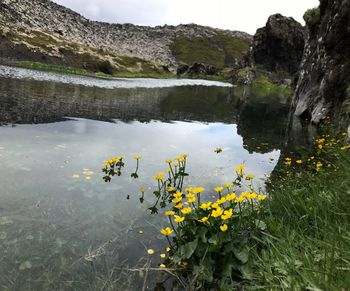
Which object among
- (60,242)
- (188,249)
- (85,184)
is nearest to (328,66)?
(85,184)

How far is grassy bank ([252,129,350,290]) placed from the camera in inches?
154

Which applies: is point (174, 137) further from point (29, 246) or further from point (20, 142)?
point (29, 246)

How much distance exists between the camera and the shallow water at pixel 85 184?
5.54 meters

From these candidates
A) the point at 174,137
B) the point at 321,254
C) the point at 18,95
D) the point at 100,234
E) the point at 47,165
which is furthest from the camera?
the point at 18,95

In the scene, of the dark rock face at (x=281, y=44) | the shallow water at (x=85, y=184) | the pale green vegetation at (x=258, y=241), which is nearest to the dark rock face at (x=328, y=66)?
the shallow water at (x=85, y=184)

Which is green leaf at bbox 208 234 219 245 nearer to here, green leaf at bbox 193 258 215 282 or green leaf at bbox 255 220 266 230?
green leaf at bbox 193 258 215 282

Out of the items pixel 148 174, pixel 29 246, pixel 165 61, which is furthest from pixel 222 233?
pixel 165 61

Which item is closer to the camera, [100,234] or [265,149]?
[100,234]

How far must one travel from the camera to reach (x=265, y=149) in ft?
53.1

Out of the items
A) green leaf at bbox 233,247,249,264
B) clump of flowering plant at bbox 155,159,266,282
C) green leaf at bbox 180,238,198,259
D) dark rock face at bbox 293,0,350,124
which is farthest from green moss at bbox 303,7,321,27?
green leaf at bbox 180,238,198,259

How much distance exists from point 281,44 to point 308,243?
10754 centimetres

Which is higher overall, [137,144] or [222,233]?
[222,233]

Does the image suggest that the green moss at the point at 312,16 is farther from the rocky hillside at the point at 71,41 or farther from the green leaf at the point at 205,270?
the rocky hillside at the point at 71,41

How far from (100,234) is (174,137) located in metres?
11.0
